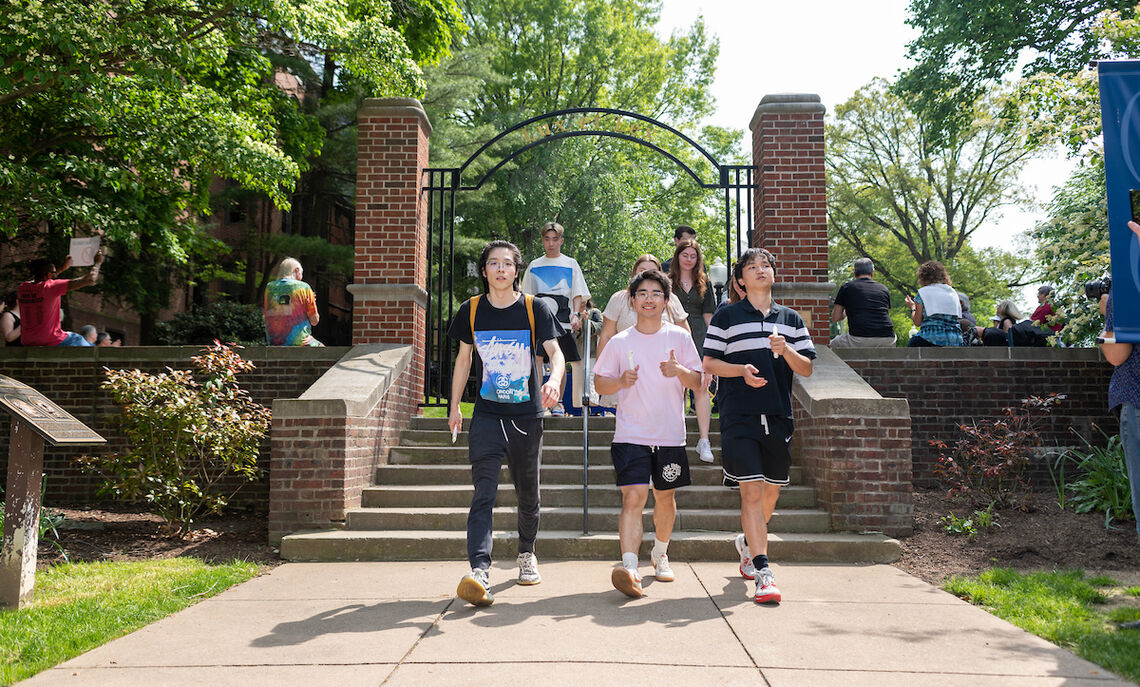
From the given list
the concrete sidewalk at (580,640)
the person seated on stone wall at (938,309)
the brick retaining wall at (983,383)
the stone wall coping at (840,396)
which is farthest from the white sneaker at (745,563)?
the person seated on stone wall at (938,309)

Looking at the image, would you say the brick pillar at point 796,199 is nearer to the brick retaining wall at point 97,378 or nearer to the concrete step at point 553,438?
the concrete step at point 553,438

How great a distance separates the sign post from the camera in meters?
4.48

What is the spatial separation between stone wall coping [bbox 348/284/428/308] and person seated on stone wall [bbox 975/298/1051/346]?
6.76m

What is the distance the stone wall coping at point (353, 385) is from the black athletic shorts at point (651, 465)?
265cm

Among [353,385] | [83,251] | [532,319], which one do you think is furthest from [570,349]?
[83,251]

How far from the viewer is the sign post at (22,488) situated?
4.48 meters

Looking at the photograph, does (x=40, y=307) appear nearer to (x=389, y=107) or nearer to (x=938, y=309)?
(x=389, y=107)

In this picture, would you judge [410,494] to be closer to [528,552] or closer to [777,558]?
[528,552]

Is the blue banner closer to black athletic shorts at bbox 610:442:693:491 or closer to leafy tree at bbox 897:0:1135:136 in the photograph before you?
black athletic shorts at bbox 610:442:693:491

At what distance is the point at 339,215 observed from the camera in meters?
28.8

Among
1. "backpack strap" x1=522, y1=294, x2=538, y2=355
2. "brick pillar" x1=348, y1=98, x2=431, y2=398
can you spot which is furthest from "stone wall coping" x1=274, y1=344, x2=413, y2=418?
"backpack strap" x1=522, y1=294, x2=538, y2=355

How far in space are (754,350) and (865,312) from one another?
4.34 metres

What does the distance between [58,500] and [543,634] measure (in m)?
6.73

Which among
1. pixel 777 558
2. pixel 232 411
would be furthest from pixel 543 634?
pixel 232 411
